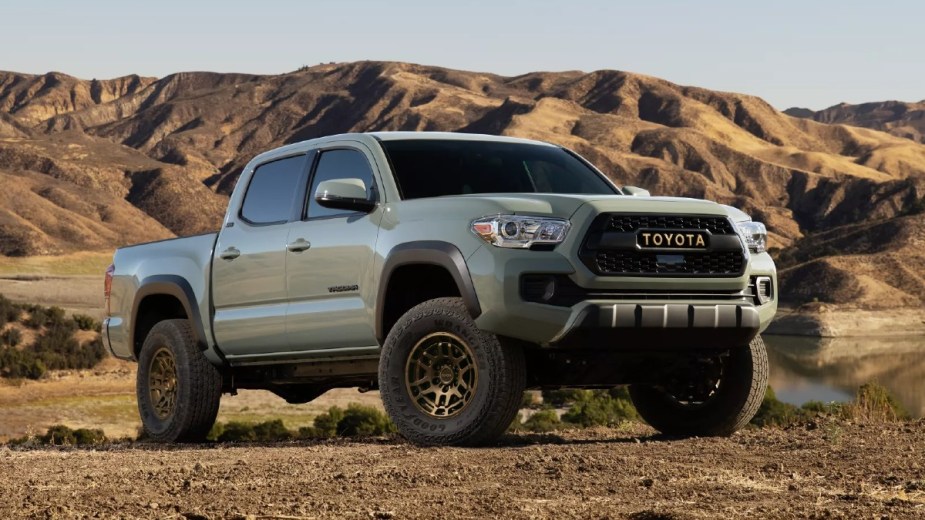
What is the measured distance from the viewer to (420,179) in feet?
30.6

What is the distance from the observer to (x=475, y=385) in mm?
8414

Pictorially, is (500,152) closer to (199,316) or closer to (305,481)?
(199,316)

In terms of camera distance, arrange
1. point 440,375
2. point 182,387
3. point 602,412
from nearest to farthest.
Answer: point 440,375 → point 182,387 → point 602,412

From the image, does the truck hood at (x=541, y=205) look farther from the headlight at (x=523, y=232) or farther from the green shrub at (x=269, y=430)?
the green shrub at (x=269, y=430)

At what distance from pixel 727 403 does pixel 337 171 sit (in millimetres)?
3164

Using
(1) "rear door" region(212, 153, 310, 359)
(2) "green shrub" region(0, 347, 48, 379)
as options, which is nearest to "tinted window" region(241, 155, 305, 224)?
(1) "rear door" region(212, 153, 310, 359)

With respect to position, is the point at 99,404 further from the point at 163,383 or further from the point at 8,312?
the point at 163,383

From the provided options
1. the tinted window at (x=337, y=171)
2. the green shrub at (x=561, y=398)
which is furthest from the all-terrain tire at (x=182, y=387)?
the green shrub at (x=561, y=398)

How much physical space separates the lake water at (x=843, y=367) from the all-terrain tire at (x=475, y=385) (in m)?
51.9

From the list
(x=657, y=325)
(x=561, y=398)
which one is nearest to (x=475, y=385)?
(x=657, y=325)

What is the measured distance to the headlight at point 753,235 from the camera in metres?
9.04

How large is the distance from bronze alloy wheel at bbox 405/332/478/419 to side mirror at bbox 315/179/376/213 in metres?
1.07

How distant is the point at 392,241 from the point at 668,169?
503ft

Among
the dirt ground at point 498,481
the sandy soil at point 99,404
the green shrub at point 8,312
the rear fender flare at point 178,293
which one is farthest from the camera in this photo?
the green shrub at point 8,312
